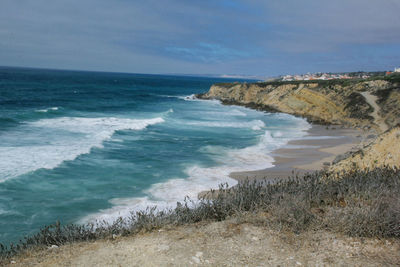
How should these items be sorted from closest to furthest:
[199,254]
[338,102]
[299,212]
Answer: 1. [199,254]
2. [299,212]
3. [338,102]

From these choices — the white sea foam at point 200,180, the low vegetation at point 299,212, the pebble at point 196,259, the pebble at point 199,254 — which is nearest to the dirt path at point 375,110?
the white sea foam at point 200,180

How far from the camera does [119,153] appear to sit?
18906 millimetres

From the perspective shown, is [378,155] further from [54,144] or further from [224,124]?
[224,124]

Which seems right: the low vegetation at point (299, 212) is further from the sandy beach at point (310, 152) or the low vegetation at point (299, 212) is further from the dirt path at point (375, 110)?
the dirt path at point (375, 110)

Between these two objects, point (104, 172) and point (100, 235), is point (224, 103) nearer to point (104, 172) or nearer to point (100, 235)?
point (104, 172)

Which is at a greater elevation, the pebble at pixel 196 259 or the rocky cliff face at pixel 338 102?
the rocky cliff face at pixel 338 102

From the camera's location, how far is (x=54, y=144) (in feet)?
66.3

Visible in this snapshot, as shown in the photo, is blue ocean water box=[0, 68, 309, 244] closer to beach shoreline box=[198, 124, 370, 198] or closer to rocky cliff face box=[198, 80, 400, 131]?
beach shoreline box=[198, 124, 370, 198]

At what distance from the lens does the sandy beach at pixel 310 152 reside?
15368mm

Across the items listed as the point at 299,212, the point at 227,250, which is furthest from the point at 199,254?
the point at 299,212

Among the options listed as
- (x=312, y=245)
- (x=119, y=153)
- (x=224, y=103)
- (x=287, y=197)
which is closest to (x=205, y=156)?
(x=119, y=153)

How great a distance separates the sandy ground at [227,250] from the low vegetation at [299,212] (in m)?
0.23

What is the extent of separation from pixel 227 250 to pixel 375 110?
36.3 meters

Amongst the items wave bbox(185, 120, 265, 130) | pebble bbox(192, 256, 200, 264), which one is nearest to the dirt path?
wave bbox(185, 120, 265, 130)
